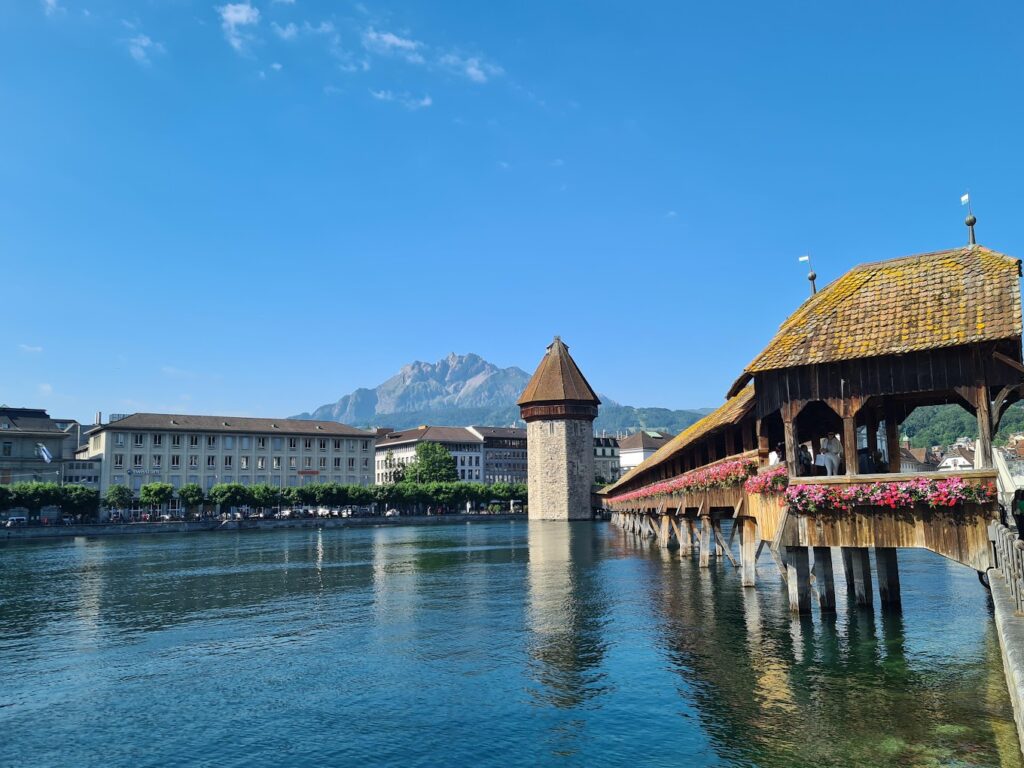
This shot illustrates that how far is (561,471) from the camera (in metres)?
102

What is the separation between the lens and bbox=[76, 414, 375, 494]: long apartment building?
104 metres

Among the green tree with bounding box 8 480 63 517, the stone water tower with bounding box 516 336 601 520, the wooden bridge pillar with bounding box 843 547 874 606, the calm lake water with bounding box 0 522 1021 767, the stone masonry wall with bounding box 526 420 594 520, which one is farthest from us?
the stone water tower with bounding box 516 336 601 520

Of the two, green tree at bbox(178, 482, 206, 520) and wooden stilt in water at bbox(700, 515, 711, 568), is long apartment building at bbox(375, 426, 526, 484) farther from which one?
wooden stilt in water at bbox(700, 515, 711, 568)

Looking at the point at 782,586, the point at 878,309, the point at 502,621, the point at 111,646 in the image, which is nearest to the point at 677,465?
the point at 782,586

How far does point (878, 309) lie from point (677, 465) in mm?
22859

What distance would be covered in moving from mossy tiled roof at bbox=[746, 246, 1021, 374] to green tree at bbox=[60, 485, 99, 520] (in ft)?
286

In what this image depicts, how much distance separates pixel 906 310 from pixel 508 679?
33.2 ft

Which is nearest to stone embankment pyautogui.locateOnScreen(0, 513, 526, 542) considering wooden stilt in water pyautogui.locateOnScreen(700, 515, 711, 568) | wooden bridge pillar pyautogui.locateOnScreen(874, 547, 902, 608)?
wooden stilt in water pyautogui.locateOnScreen(700, 515, 711, 568)

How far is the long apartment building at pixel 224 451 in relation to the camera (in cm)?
10425

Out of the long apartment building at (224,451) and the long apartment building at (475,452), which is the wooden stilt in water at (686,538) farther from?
the long apartment building at (475,452)

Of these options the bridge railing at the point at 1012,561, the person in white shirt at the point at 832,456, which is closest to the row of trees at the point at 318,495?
the person in white shirt at the point at 832,456

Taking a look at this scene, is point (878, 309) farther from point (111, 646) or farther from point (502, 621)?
point (111, 646)

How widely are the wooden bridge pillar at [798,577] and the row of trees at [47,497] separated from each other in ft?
272

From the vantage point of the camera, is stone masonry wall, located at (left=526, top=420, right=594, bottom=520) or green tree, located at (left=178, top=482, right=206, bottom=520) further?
stone masonry wall, located at (left=526, top=420, right=594, bottom=520)
